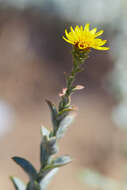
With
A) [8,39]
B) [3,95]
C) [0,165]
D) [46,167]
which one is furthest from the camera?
[8,39]

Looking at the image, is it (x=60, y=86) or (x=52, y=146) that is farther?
(x=60, y=86)

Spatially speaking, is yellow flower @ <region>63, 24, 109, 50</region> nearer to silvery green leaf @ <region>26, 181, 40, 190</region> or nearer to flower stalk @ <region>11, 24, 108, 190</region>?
flower stalk @ <region>11, 24, 108, 190</region>

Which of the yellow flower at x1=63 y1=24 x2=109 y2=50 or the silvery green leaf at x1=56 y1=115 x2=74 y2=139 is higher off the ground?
the yellow flower at x1=63 y1=24 x2=109 y2=50

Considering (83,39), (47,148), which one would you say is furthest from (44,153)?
(83,39)

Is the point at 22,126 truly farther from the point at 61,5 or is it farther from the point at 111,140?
the point at 61,5

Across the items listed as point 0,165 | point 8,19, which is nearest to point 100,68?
point 8,19

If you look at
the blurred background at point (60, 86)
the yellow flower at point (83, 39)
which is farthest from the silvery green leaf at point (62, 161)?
the blurred background at point (60, 86)

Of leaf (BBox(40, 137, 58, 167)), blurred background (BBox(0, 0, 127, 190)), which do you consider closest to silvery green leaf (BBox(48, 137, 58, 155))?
leaf (BBox(40, 137, 58, 167))

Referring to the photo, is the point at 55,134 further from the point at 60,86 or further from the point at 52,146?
the point at 60,86
